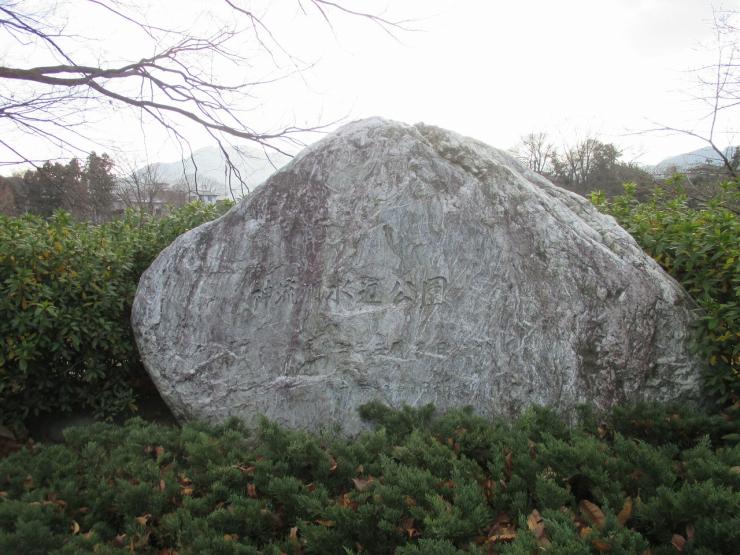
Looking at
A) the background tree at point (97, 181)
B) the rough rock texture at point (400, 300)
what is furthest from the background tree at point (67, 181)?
the rough rock texture at point (400, 300)

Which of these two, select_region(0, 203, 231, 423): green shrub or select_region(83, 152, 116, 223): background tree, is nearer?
select_region(0, 203, 231, 423): green shrub

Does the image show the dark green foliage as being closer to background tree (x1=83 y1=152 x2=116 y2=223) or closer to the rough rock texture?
the rough rock texture

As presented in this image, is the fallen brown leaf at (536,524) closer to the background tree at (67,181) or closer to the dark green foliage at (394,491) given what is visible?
the dark green foliage at (394,491)

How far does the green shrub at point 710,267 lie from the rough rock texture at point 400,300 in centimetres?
16

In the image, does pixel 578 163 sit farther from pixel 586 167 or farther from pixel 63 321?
pixel 63 321

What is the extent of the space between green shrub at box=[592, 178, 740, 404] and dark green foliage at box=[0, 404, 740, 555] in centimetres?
62

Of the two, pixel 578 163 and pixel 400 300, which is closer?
pixel 400 300

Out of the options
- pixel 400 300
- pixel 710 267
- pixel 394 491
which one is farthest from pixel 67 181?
pixel 710 267

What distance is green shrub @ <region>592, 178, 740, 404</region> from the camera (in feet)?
12.5

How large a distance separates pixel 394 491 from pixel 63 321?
3132mm

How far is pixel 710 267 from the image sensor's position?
4168 mm

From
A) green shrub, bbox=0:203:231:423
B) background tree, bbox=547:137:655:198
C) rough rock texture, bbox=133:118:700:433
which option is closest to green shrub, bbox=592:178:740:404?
rough rock texture, bbox=133:118:700:433

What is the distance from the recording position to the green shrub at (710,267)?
150 inches

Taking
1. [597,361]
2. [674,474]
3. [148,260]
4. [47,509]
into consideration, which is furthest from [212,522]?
[148,260]
